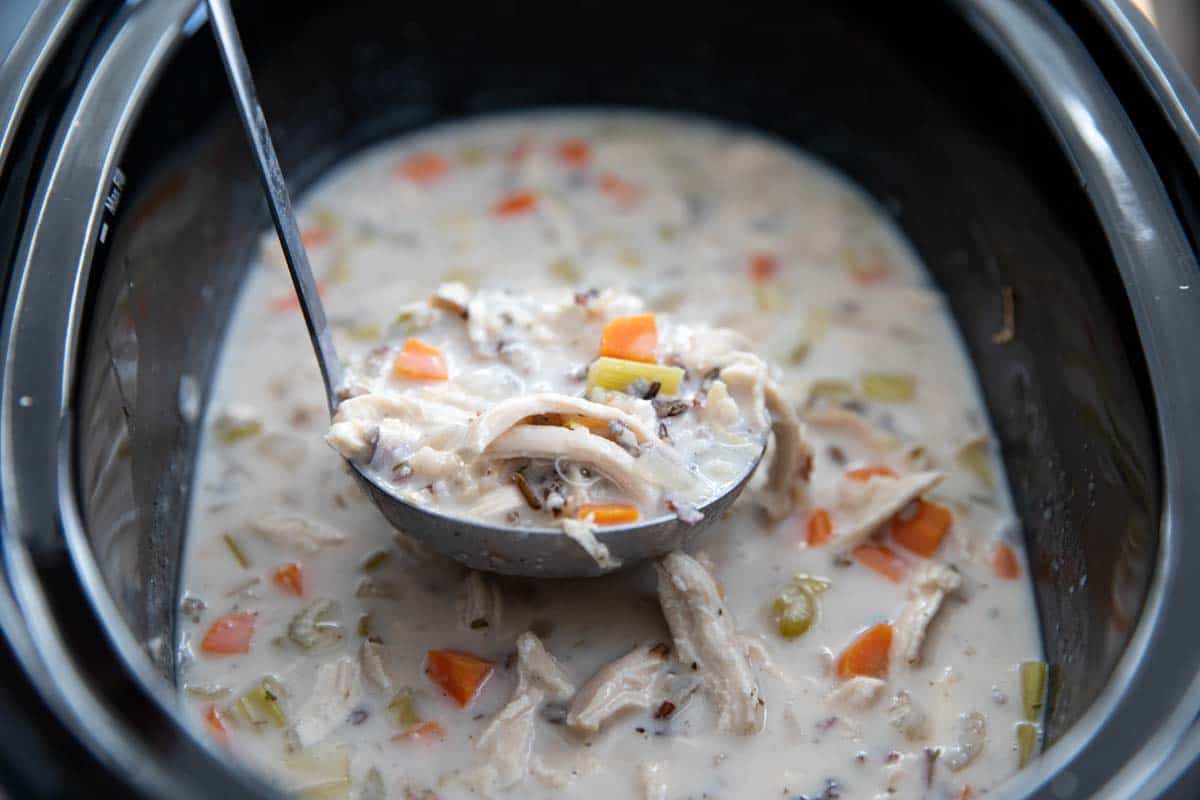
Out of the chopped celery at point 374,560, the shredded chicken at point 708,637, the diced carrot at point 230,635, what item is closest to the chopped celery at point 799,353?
the shredded chicken at point 708,637

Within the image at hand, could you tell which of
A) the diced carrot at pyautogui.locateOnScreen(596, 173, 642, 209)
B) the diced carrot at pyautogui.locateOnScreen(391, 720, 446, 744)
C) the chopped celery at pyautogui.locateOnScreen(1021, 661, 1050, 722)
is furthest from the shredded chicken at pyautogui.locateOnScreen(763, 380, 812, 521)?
the diced carrot at pyautogui.locateOnScreen(596, 173, 642, 209)

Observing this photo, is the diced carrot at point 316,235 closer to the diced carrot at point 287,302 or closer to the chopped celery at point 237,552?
the diced carrot at point 287,302

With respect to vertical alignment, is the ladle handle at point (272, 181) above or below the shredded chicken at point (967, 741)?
above

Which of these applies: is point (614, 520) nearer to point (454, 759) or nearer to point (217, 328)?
point (454, 759)

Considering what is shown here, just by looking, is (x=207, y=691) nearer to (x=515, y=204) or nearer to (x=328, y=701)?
(x=328, y=701)

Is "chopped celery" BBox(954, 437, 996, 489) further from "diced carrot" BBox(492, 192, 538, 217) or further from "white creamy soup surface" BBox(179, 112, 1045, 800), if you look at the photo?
"diced carrot" BBox(492, 192, 538, 217)

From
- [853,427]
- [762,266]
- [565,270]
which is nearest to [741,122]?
[762,266]
